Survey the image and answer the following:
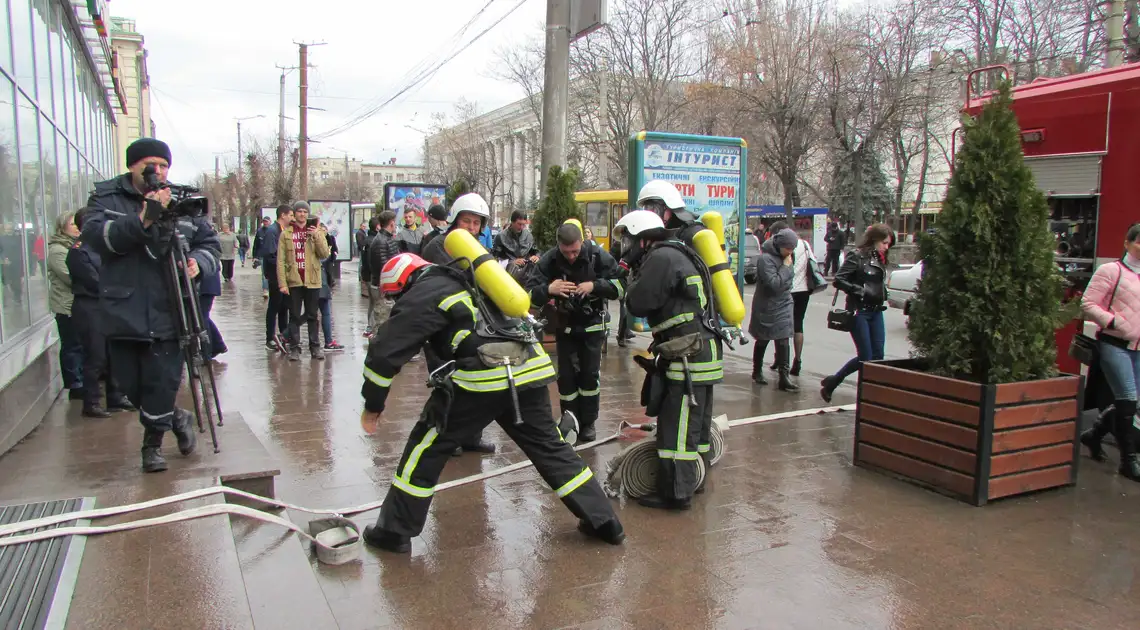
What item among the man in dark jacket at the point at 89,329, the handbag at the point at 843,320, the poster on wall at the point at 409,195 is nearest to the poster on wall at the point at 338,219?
the poster on wall at the point at 409,195

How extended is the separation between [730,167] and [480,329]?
22.9ft

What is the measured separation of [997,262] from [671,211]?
1.96 meters

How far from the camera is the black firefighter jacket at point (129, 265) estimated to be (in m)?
4.39

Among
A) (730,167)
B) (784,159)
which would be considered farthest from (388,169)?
(730,167)

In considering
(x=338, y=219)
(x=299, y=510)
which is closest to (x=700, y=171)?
(x=299, y=510)

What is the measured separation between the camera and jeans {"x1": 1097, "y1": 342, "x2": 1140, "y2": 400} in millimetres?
5512

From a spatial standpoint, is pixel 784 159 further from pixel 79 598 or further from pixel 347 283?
pixel 79 598

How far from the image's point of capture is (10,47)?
6.93 meters

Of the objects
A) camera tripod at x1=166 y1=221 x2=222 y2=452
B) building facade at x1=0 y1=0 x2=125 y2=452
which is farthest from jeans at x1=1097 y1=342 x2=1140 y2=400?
building facade at x1=0 y1=0 x2=125 y2=452

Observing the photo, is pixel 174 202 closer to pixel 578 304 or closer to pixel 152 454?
pixel 152 454

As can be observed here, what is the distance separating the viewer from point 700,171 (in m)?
9.98

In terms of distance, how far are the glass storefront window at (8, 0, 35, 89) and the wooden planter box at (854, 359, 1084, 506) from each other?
7.56 metres

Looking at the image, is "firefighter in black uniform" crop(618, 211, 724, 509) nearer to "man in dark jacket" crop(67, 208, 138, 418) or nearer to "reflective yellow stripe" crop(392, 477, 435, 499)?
"reflective yellow stripe" crop(392, 477, 435, 499)

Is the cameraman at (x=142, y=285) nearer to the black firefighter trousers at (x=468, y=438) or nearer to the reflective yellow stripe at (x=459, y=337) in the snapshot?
the black firefighter trousers at (x=468, y=438)
